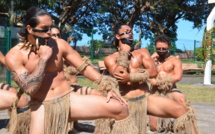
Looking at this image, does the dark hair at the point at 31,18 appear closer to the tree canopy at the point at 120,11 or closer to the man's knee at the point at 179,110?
the man's knee at the point at 179,110

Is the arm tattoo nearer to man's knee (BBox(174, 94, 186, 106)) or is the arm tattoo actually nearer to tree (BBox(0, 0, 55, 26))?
man's knee (BBox(174, 94, 186, 106))

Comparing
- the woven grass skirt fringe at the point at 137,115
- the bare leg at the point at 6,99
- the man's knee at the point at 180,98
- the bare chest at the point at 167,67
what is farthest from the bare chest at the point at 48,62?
the bare chest at the point at 167,67

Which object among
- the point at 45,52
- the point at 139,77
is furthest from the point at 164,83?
the point at 45,52

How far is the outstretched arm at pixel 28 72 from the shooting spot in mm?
3080

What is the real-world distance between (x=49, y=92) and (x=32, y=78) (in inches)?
11.8

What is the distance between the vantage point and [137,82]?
4375 millimetres

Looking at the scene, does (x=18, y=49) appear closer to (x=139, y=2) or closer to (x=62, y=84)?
(x=62, y=84)

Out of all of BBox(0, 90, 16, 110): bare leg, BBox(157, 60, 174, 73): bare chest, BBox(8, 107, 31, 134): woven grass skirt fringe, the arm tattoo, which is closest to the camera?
the arm tattoo

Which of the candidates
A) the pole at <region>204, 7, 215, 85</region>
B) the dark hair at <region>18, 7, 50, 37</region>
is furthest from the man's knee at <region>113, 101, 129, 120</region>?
the pole at <region>204, 7, 215, 85</region>

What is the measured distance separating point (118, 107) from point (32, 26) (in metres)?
1.13

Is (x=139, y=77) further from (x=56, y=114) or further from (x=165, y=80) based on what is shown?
(x=165, y=80)

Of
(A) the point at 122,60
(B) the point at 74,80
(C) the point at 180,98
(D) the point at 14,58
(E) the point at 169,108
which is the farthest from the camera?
(C) the point at 180,98

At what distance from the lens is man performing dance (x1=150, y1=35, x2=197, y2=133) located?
571cm

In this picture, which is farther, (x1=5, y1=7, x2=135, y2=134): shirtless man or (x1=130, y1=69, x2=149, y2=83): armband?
(x1=130, y1=69, x2=149, y2=83): armband
